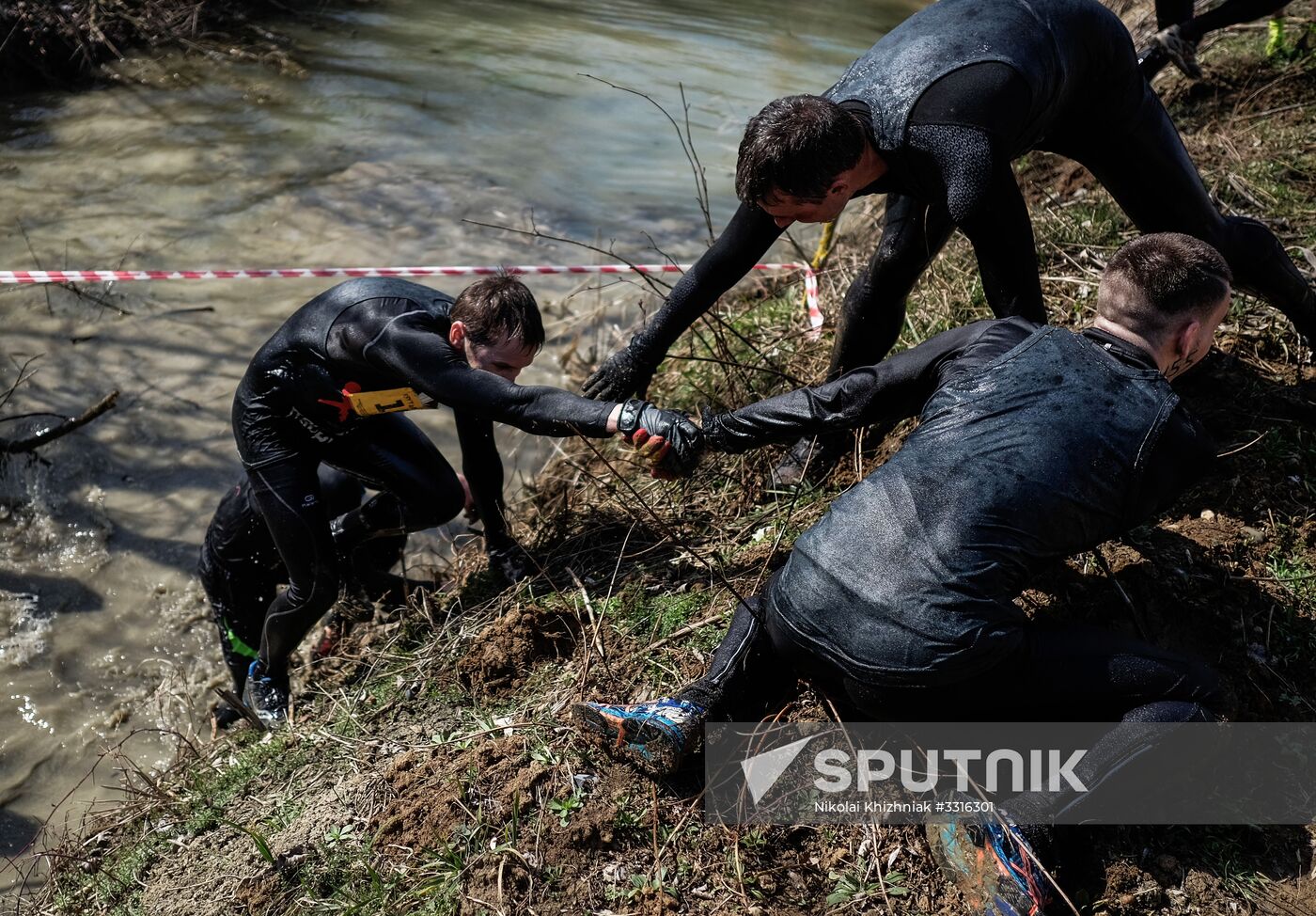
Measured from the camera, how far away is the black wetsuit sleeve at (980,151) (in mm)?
2652

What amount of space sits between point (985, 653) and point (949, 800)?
51 cm

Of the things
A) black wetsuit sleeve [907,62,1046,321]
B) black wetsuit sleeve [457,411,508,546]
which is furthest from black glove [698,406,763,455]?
black wetsuit sleeve [457,411,508,546]

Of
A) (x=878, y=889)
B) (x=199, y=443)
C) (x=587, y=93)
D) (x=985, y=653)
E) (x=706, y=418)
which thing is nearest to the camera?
(x=985, y=653)

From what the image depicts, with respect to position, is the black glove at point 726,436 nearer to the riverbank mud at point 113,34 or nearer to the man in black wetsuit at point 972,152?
the man in black wetsuit at point 972,152

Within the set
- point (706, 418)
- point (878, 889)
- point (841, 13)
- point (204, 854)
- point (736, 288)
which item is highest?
point (841, 13)

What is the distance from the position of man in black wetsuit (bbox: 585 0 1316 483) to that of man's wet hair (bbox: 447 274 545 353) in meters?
0.33

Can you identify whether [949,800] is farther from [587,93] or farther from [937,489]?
[587,93]

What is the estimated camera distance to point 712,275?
324 centimetres

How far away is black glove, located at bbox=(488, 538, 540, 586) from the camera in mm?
3828

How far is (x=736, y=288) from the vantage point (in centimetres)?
613

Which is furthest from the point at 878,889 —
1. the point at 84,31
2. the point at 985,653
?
the point at 84,31

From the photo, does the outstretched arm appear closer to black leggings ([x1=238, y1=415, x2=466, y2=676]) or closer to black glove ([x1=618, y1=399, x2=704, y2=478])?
black glove ([x1=618, y1=399, x2=704, y2=478])

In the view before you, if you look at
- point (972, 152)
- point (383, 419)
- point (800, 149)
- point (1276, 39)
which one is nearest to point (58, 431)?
point (383, 419)

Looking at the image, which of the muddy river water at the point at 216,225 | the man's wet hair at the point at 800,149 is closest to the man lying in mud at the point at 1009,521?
the man's wet hair at the point at 800,149
